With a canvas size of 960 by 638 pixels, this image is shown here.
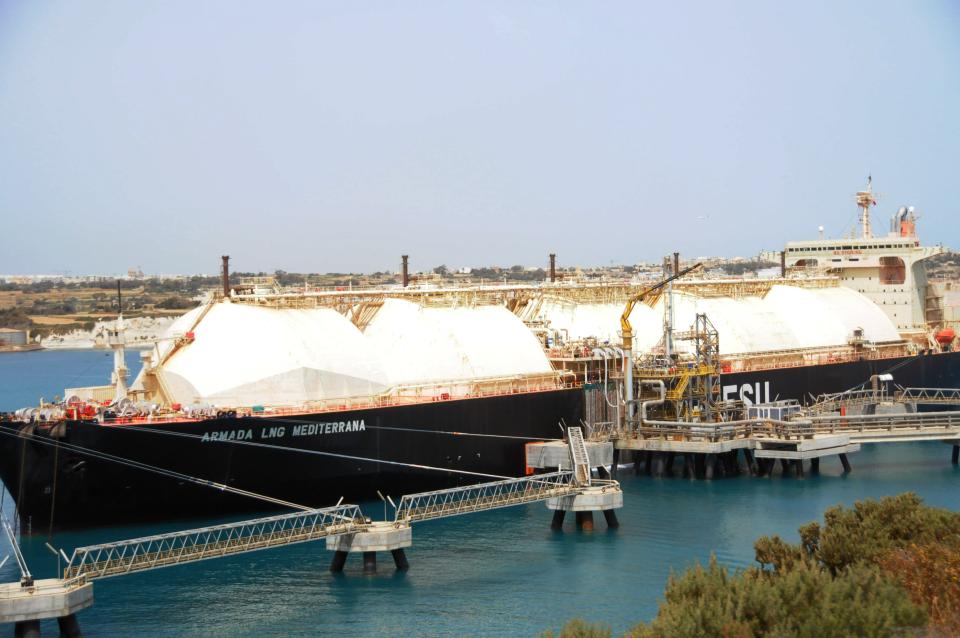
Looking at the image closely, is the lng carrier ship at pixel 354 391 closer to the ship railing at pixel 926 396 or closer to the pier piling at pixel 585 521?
the ship railing at pixel 926 396

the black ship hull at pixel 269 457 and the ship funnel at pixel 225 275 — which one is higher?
the ship funnel at pixel 225 275

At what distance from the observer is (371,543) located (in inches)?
1129

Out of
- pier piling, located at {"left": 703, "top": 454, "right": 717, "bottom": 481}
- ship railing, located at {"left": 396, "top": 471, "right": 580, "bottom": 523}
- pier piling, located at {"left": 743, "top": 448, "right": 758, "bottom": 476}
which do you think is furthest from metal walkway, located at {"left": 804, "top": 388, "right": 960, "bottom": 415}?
Answer: ship railing, located at {"left": 396, "top": 471, "right": 580, "bottom": 523}

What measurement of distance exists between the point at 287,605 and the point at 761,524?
1472 centimetres

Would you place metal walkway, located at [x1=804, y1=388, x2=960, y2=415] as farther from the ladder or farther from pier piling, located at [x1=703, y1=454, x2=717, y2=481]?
the ladder

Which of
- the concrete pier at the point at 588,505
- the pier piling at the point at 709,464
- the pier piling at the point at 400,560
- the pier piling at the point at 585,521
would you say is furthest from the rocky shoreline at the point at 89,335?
the pier piling at the point at 400,560

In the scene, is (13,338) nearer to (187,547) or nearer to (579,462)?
(579,462)

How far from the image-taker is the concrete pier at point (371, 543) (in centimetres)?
2869

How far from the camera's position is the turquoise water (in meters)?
26.0

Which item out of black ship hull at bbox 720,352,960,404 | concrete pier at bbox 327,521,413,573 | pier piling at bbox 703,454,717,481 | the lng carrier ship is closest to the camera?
concrete pier at bbox 327,521,413,573

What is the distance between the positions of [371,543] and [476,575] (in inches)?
108

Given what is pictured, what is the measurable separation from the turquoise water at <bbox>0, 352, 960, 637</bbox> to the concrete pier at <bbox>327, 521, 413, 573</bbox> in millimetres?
380

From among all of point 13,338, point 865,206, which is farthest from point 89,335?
point 865,206

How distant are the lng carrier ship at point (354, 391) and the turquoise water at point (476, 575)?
1.55m
